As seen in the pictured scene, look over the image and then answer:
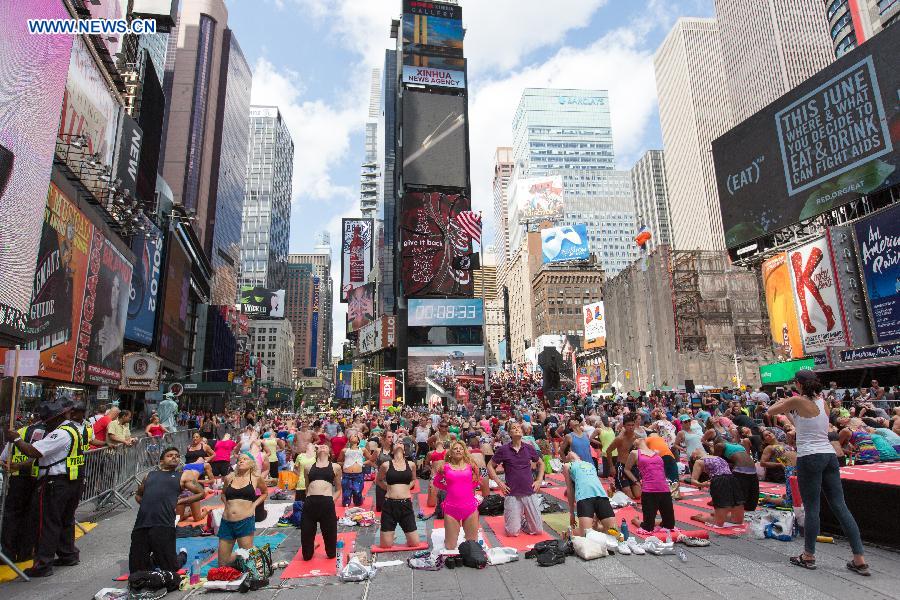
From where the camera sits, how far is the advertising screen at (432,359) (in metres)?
72.3

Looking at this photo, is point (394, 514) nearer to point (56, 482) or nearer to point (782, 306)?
point (56, 482)

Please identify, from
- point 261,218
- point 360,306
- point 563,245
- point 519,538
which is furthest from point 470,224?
point 261,218

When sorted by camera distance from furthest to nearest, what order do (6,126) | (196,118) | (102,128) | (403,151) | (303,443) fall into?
(196,118) < (403,151) < (102,128) < (6,126) < (303,443)

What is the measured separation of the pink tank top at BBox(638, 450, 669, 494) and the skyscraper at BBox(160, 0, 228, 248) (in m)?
116

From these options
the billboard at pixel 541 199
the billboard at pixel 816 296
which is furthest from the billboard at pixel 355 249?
the billboard at pixel 816 296

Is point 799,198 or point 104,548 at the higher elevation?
point 799,198

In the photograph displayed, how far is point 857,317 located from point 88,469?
3944 cm

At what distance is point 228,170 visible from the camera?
5172 inches

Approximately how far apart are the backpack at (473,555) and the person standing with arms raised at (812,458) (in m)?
3.71

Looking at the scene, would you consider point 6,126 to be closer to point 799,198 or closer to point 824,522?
point 824,522

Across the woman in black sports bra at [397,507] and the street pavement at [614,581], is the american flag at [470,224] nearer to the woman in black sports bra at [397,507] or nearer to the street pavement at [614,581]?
the woman in black sports bra at [397,507]

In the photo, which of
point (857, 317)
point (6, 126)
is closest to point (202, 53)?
point (6, 126)

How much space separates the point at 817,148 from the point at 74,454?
4174 cm

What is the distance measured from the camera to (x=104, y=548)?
838 cm
